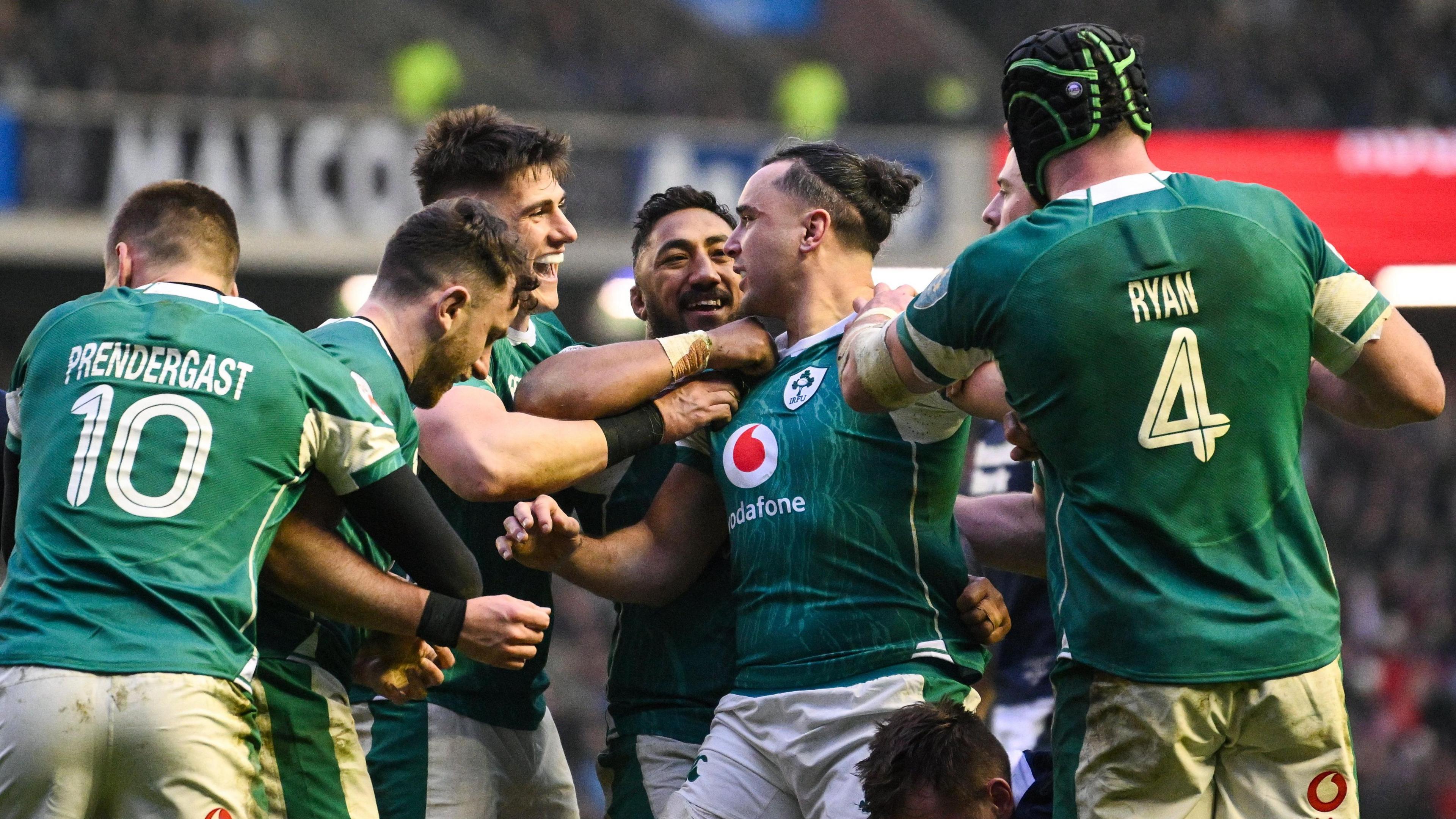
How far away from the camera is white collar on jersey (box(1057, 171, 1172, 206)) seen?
10.8ft

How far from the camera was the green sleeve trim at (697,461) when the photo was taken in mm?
4809

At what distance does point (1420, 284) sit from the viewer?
1592 cm

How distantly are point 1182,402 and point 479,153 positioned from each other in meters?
2.68

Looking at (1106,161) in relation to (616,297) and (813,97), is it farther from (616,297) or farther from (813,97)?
(813,97)

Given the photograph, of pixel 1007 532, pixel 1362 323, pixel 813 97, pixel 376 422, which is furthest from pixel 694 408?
pixel 813 97

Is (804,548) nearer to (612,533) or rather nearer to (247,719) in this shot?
(612,533)

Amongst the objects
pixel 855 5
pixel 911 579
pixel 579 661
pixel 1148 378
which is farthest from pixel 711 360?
pixel 855 5

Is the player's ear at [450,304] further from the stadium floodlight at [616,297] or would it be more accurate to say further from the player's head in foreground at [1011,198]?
the stadium floodlight at [616,297]

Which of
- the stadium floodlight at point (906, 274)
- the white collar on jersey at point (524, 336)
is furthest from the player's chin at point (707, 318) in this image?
the stadium floodlight at point (906, 274)

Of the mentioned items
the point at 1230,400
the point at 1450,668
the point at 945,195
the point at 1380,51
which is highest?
the point at 1380,51

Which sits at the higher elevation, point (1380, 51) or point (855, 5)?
point (855, 5)

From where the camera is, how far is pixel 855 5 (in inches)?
1117

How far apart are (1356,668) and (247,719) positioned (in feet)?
52.5

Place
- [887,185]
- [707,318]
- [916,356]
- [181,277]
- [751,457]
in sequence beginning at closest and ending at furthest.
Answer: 1. [916,356]
2. [181,277]
3. [751,457]
4. [887,185]
5. [707,318]
